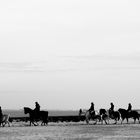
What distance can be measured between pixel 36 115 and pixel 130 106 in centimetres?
920

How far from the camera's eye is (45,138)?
24922 millimetres

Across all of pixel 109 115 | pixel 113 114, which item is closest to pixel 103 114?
pixel 109 115

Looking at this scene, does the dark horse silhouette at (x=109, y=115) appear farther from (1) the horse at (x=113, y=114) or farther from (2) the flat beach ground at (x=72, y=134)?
(2) the flat beach ground at (x=72, y=134)

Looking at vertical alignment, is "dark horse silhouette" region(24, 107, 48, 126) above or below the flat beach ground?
above

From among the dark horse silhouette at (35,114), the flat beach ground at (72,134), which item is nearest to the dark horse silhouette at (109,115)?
the dark horse silhouette at (35,114)

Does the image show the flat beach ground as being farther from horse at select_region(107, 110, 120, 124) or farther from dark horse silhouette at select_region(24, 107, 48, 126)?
horse at select_region(107, 110, 120, 124)

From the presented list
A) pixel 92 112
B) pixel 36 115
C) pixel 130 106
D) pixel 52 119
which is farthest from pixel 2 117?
pixel 52 119

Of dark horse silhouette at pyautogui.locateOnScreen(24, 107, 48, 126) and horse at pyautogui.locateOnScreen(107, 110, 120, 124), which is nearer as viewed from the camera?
dark horse silhouette at pyautogui.locateOnScreen(24, 107, 48, 126)

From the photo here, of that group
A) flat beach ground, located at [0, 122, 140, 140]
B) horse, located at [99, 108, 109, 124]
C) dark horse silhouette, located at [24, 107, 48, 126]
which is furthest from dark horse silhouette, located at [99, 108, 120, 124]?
flat beach ground, located at [0, 122, 140, 140]

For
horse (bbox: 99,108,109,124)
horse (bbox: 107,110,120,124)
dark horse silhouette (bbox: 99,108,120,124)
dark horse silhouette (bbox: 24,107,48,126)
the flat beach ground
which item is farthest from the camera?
horse (bbox: 107,110,120,124)

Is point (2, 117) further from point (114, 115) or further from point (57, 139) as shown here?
point (57, 139)

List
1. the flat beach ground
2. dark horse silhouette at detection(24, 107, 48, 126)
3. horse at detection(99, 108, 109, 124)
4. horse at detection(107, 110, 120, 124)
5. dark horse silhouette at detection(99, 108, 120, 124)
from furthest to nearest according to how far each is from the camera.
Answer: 1. horse at detection(107, 110, 120, 124)
2. dark horse silhouette at detection(99, 108, 120, 124)
3. horse at detection(99, 108, 109, 124)
4. dark horse silhouette at detection(24, 107, 48, 126)
5. the flat beach ground

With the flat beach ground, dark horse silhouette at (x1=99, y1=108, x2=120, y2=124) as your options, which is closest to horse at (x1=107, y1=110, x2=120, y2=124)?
dark horse silhouette at (x1=99, y1=108, x2=120, y2=124)

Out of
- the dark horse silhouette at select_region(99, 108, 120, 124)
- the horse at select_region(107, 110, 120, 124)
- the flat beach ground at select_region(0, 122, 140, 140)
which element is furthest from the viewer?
the horse at select_region(107, 110, 120, 124)
